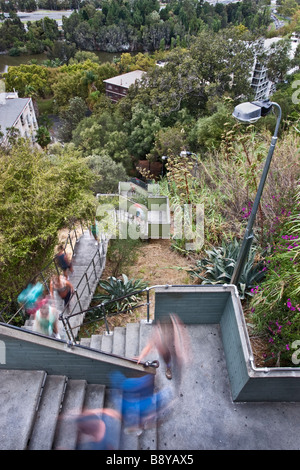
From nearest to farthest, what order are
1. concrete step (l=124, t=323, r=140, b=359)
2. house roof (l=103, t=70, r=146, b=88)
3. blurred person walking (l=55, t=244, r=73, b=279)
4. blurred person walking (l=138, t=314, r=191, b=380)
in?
1. blurred person walking (l=138, t=314, r=191, b=380)
2. concrete step (l=124, t=323, r=140, b=359)
3. blurred person walking (l=55, t=244, r=73, b=279)
4. house roof (l=103, t=70, r=146, b=88)

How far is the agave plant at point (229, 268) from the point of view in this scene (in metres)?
5.18

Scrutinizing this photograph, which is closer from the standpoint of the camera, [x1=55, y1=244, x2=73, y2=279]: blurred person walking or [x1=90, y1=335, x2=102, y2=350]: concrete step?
[x1=90, y1=335, x2=102, y2=350]: concrete step

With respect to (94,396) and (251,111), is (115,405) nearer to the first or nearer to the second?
(94,396)

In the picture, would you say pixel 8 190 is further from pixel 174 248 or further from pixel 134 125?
pixel 134 125

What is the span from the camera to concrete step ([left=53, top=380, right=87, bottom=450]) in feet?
11.1

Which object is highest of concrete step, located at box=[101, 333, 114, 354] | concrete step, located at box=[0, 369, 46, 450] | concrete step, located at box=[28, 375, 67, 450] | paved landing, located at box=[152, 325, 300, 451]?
concrete step, located at box=[0, 369, 46, 450]

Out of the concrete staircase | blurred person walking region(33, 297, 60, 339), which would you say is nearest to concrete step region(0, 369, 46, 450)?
the concrete staircase

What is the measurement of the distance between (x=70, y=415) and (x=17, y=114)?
92.6ft

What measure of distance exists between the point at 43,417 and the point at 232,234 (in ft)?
15.5

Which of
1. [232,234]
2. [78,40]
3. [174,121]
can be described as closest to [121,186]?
[232,234]

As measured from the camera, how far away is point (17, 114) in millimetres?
26375

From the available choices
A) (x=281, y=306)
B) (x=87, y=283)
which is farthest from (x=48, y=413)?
(x=281, y=306)

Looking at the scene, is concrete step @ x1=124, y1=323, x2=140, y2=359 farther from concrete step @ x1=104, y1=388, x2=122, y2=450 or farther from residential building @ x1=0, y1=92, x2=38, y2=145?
residential building @ x1=0, y1=92, x2=38, y2=145

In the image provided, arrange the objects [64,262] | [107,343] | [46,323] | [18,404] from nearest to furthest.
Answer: [18,404]
[107,343]
[46,323]
[64,262]
